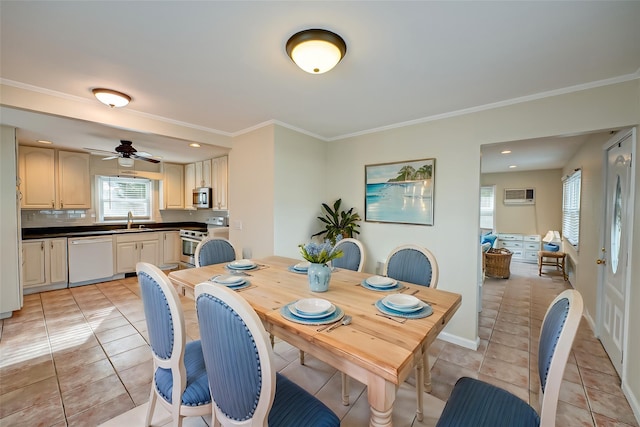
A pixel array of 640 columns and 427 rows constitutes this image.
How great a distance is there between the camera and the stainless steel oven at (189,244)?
4988 millimetres

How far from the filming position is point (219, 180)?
473cm

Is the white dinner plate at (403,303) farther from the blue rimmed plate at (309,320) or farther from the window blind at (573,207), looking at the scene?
the window blind at (573,207)

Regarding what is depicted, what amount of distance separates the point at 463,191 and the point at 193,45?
2.73m

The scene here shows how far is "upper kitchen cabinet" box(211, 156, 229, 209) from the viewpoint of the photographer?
4.61m

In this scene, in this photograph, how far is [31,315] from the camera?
321cm

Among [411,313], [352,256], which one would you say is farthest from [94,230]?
[411,313]

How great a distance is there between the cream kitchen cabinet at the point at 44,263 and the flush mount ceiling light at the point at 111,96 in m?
3.24

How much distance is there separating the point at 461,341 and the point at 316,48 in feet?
9.95

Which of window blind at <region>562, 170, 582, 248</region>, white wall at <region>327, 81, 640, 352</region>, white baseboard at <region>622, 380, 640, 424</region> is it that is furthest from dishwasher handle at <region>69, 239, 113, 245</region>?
window blind at <region>562, 170, 582, 248</region>

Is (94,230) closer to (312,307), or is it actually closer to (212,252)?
(212,252)

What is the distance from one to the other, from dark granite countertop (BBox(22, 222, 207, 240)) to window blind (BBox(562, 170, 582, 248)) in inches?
278

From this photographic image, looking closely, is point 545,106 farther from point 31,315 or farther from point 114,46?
point 31,315

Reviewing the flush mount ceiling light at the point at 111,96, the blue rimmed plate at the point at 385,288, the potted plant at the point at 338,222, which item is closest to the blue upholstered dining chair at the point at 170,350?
the blue rimmed plate at the point at 385,288

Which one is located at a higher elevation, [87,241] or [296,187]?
[296,187]
